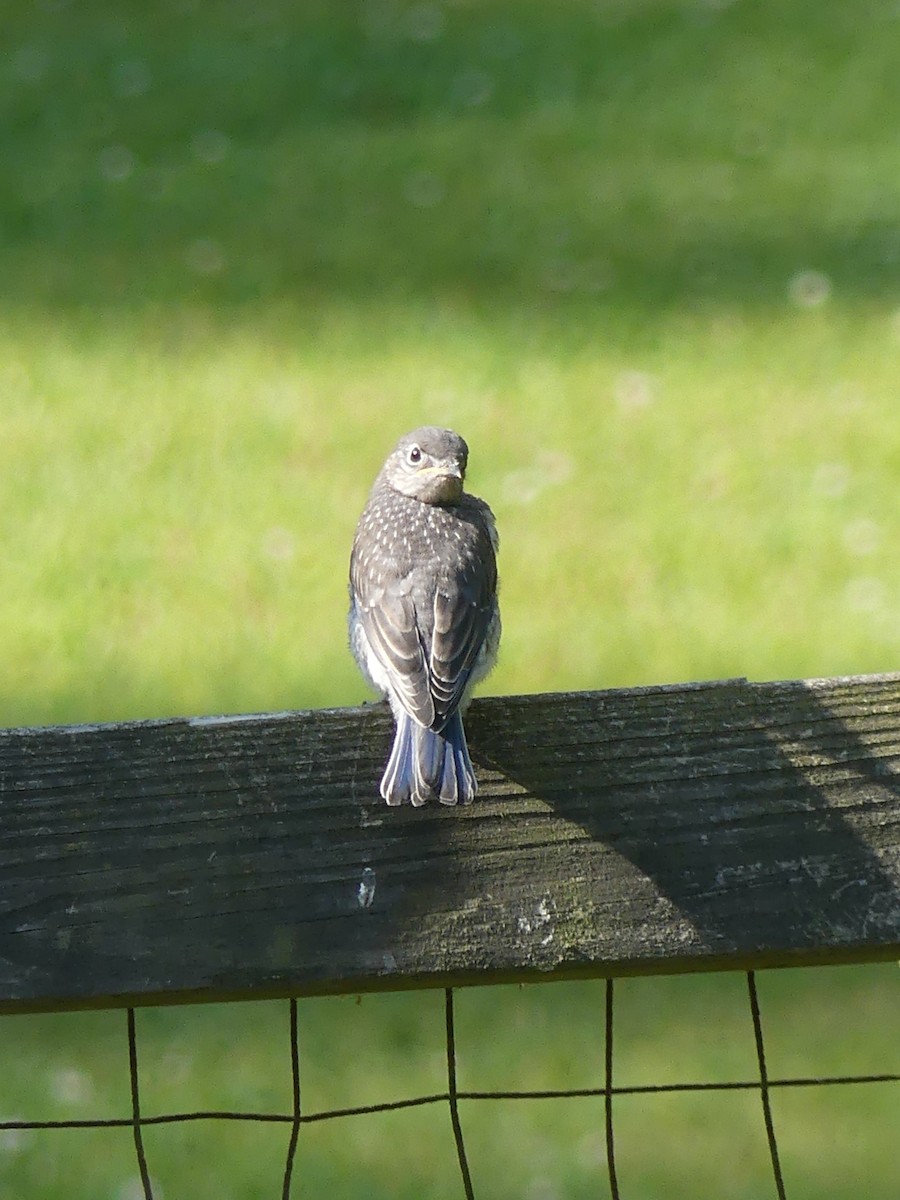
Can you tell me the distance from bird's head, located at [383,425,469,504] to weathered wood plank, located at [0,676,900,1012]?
1.42 meters

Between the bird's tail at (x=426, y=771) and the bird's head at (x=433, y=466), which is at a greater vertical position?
the bird's head at (x=433, y=466)

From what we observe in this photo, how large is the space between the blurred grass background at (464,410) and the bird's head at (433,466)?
4.08 ft

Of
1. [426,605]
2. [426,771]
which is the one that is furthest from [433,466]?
[426,771]

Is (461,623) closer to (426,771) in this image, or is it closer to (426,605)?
(426,605)

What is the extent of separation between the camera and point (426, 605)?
2.69 meters

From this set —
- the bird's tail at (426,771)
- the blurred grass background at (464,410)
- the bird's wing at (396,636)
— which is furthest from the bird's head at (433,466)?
the bird's tail at (426,771)

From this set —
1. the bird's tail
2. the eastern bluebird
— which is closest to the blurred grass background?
the eastern bluebird

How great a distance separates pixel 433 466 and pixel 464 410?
8.62 ft

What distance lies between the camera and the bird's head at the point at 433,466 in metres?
3.23

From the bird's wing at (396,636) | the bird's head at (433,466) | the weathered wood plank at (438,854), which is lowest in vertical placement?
the weathered wood plank at (438,854)

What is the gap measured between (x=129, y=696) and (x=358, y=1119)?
5.00 feet

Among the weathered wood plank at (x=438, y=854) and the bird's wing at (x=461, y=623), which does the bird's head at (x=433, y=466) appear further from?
the weathered wood plank at (x=438, y=854)

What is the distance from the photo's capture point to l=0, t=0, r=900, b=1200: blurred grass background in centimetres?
359

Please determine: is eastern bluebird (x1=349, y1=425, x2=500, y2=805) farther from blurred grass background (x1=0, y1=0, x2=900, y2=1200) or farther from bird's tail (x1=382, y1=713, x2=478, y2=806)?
blurred grass background (x1=0, y1=0, x2=900, y2=1200)
